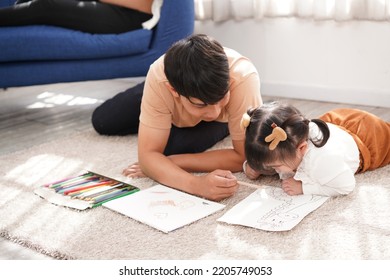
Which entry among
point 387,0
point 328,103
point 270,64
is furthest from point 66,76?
point 387,0

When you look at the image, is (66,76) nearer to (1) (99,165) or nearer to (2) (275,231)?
(1) (99,165)

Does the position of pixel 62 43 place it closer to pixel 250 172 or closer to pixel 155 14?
pixel 155 14

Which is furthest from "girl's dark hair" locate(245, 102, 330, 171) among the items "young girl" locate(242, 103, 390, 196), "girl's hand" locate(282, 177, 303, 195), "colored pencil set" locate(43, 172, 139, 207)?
"colored pencil set" locate(43, 172, 139, 207)

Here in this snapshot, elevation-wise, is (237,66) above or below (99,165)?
above

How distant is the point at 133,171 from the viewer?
1.70 metres

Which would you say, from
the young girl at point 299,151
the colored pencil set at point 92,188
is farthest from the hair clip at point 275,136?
the colored pencil set at point 92,188

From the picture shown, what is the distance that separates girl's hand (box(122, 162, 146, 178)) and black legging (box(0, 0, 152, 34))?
0.97 metres

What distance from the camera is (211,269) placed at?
3.46ft

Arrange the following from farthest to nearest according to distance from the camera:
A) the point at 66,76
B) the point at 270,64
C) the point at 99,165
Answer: the point at 270,64 < the point at 66,76 < the point at 99,165

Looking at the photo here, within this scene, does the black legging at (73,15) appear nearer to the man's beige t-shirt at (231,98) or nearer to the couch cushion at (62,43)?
the couch cushion at (62,43)

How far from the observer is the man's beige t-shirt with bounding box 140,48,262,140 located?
1510mm

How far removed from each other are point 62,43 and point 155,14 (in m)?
0.44

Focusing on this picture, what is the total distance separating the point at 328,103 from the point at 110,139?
→ 1077 millimetres

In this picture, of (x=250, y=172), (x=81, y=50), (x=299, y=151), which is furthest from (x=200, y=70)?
(x=81, y=50)
